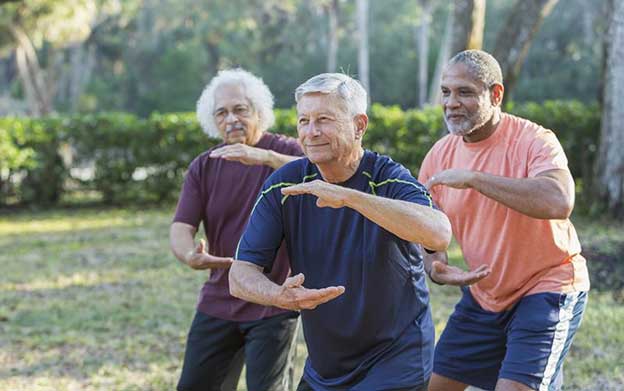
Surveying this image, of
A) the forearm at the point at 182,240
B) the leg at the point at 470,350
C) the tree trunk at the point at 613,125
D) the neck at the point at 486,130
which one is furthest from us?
the tree trunk at the point at 613,125

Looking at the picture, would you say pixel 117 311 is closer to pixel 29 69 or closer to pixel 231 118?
pixel 231 118

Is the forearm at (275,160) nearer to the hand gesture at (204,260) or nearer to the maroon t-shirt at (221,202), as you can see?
the maroon t-shirt at (221,202)

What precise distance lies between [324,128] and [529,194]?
3.10 ft

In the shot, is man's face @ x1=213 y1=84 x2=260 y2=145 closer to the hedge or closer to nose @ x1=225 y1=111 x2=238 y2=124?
nose @ x1=225 y1=111 x2=238 y2=124

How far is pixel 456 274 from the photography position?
12.0ft

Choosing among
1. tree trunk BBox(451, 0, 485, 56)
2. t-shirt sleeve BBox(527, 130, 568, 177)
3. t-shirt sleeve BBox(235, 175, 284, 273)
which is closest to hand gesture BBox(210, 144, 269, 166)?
t-shirt sleeve BBox(235, 175, 284, 273)

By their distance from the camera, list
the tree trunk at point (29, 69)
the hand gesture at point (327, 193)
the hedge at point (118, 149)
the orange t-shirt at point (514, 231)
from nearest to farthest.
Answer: the hand gesture at point (327, 193) → the orange t-shirt at point (514, 231) → the hedge at point (118, 149) → the tree trunk at point (29, 69)

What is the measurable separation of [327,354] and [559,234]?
3.95 ft

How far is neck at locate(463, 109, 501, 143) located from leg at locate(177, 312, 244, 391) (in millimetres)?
1435

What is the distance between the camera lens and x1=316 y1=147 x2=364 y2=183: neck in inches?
→ 125

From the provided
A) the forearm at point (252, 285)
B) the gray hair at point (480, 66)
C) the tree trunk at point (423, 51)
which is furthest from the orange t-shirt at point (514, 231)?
the tree trunk at point (423, 51)

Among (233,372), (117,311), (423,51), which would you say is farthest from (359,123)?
(423,51)

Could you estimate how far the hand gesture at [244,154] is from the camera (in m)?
4.19

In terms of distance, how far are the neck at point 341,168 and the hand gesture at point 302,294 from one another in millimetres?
486
